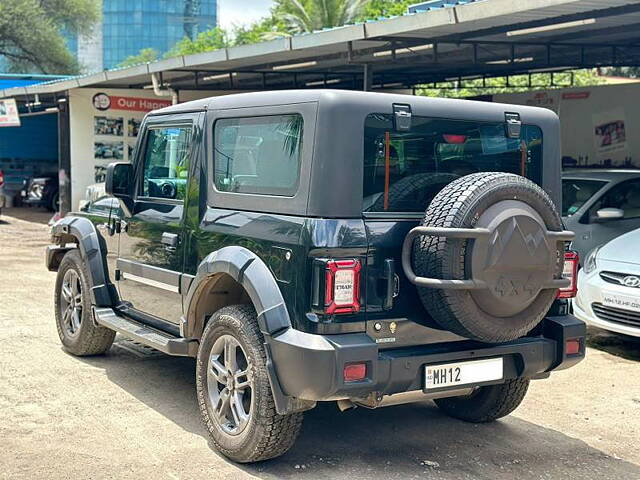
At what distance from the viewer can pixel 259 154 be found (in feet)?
15.4

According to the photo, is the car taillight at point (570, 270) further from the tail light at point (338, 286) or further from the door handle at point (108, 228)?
the door handle at point (108, 228)

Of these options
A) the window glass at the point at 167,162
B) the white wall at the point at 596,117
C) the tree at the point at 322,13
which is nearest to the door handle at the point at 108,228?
the window glass at the point at 167,162

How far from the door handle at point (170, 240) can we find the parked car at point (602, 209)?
5.16 meters

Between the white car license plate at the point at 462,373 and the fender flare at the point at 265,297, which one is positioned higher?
the fender flare at the point at 265,297

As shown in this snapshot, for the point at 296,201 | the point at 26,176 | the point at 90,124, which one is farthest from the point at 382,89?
the point at 296,201

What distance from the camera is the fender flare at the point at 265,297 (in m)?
4.18

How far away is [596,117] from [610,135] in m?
0.50

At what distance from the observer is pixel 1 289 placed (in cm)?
1018

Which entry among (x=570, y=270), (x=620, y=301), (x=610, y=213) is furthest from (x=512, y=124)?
(x=610, y=213)

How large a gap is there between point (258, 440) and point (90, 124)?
52.5 ft

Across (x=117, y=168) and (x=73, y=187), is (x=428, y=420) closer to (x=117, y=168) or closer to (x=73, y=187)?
(x=117, y=168)

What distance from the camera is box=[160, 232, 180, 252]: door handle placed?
531cm

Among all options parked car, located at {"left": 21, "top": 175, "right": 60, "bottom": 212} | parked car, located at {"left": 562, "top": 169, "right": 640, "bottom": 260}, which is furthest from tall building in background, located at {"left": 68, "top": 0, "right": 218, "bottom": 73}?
parked car, located at {"left": 562, "top": 169, "right": 640, "bottom": 260}

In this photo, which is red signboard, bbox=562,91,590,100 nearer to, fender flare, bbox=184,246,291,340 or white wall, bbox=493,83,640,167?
white wall, bbox=493,83,640,167
